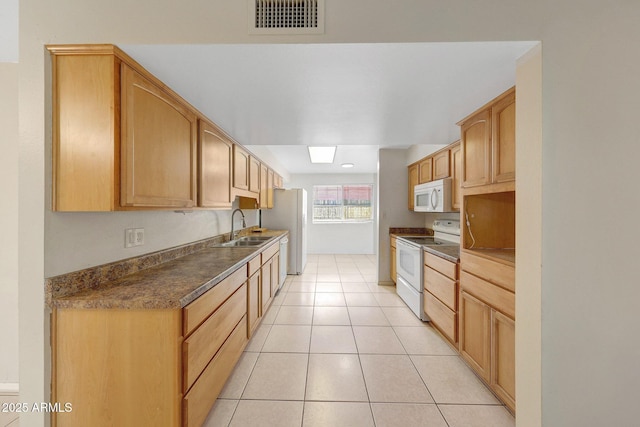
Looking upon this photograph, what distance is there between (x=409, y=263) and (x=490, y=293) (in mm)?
1554

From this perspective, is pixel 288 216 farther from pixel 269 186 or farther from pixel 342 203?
pixel 342 203

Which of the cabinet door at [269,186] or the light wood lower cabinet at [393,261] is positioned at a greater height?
the cabinet door at [269,186]

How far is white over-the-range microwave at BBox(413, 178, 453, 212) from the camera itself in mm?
3037

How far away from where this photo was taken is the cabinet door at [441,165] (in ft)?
10.4

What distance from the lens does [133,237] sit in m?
1.71

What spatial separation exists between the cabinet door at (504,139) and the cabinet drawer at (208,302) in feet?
6.70

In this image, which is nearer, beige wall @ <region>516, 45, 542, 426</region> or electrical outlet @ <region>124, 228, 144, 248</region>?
beige wall @ <region>516, 45, 542, 426</region>

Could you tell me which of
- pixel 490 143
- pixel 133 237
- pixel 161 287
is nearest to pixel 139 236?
pixel 133 237

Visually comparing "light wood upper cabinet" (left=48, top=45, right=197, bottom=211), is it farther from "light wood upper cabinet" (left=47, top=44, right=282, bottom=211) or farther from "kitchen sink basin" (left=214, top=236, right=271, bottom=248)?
"kitchen sink basin" (left=214, top=236, right=271, bottom=248)

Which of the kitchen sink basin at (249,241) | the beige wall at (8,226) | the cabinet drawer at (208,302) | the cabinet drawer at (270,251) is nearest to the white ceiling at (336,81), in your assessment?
the beige wall at (8,226)

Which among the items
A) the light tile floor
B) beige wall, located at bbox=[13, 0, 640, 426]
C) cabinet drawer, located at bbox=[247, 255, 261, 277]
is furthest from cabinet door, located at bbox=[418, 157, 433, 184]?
cabinet drawer, located at bbox=[247, 255, 261, 277]

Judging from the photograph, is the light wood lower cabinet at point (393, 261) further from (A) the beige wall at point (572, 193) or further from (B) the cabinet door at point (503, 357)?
(A) the beige wall at point (572, 193)

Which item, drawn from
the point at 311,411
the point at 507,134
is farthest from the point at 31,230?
the point at 507,134

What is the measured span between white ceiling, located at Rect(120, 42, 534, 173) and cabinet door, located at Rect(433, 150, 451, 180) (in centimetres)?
75
